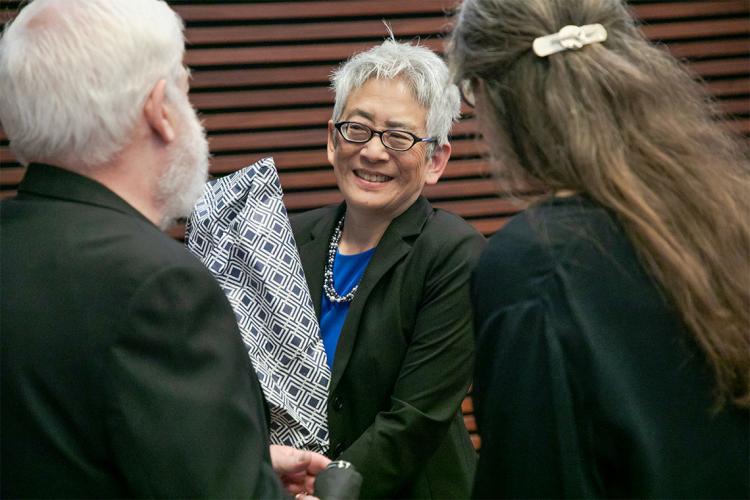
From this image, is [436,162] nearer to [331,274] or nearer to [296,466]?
[331,274]

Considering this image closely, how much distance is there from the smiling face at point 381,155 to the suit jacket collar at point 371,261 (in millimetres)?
62

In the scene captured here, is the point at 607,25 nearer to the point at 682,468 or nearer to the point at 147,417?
the point at 682,468

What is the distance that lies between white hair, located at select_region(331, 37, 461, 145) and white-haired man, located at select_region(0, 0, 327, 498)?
3.14 feet

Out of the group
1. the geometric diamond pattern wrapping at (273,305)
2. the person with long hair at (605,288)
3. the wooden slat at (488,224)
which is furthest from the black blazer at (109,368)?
the wooden slat at (488,224)

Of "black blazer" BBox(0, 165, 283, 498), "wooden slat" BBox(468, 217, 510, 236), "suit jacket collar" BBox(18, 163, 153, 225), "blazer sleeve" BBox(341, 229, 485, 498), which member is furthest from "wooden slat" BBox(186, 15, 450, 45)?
"black blazer" BBox(0, 165, 283, 498)

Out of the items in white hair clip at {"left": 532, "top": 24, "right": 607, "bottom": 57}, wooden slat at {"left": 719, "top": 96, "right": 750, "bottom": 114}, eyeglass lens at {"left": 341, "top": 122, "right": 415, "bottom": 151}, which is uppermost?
white hair clip at {"left": 532, "top": 24, "right": 607, "bottom": 57}

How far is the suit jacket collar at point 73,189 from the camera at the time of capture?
60.0 inches

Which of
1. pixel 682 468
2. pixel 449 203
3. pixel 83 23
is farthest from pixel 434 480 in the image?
pixel 449 203

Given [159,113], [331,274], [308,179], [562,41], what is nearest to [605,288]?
[562,41]

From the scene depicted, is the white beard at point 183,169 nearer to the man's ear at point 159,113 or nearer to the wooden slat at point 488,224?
the man's ear at point 159,113

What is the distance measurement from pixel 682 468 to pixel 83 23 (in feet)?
3.62

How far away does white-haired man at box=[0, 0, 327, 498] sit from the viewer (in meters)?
1.42

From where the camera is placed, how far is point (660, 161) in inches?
56.9

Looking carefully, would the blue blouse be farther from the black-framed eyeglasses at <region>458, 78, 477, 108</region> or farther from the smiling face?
the black-framed eyeglasses at <region>458, 78, 477, 108</region>
